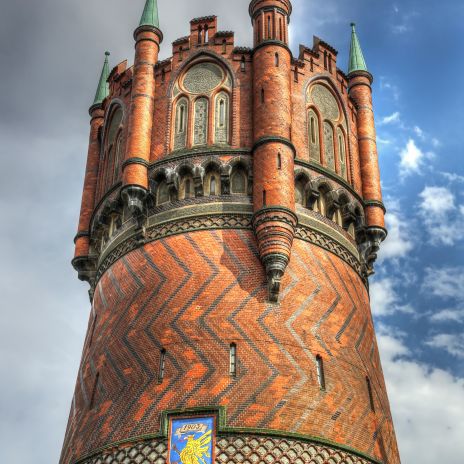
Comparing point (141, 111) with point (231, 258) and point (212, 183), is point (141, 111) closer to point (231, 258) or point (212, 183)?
point (212, 183)

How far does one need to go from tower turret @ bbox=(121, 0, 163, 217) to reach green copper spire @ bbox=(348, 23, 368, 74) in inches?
233

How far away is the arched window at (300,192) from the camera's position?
65.1 ft

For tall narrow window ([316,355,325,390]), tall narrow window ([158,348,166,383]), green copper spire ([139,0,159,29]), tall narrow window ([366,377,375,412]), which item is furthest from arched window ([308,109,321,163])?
tall narrow window ([158,348,166,383])

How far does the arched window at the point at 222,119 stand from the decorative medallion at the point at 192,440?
24.2 ft

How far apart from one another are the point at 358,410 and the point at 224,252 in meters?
4.57

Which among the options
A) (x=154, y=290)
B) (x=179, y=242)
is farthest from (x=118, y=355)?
(x=179, y=242)

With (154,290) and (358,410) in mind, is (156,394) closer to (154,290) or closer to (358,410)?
(154,290)

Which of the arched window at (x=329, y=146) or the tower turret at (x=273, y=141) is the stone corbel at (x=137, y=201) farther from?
the arched window at (x=329, y=146)

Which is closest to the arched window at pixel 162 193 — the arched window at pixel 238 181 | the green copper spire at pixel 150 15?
the arched window at pixel 238 181

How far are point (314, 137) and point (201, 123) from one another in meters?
3.04

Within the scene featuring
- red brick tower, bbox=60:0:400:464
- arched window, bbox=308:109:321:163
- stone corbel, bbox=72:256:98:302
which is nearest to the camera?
red brick tower, bbox=60:0:400:464

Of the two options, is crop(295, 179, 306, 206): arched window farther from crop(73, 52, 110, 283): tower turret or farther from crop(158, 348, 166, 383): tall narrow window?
crop(73, 52, 110, 283): tower turret

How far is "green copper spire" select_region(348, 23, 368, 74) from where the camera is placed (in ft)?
79.5

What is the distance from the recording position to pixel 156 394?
1667 centimetres
